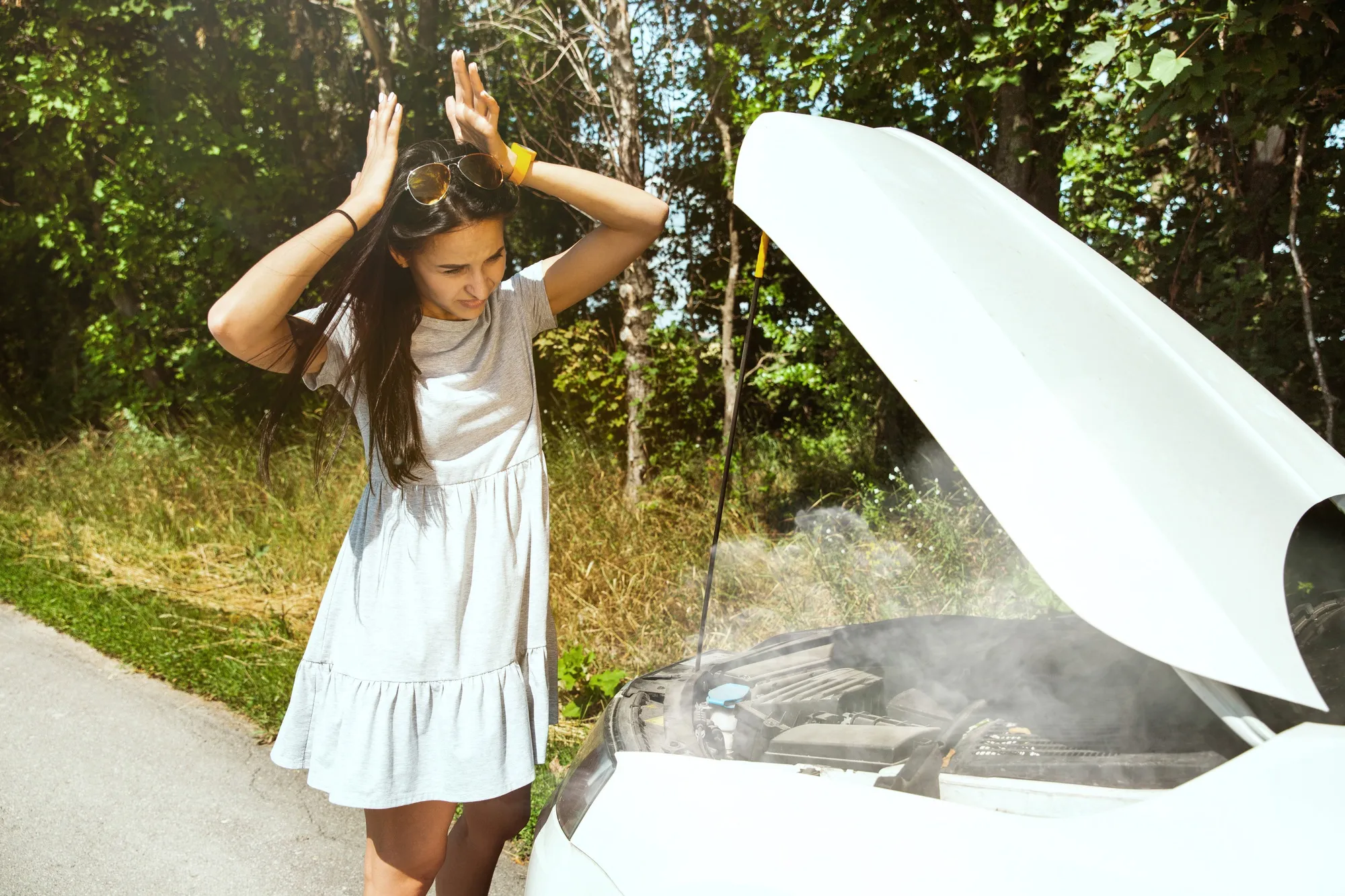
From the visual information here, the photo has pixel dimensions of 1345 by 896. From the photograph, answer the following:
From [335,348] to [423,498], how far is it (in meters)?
0.36

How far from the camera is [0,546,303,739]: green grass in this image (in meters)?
4.34

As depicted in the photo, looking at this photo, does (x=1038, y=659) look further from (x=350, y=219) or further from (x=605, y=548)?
(x=605, y=548)

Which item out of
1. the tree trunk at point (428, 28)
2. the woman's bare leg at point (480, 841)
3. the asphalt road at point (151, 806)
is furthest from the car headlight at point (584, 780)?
the tree trunk at point (428, 28)

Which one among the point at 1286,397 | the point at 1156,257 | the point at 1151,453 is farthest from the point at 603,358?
the point at 1151,453

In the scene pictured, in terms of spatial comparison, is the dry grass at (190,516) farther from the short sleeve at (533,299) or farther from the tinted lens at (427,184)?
the tinted lens at (427,184)

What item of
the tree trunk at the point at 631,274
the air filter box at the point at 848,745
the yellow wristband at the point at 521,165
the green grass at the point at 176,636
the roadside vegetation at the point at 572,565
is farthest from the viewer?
the tree trunk at the point at 631,274

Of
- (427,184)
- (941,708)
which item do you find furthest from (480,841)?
(427,184)

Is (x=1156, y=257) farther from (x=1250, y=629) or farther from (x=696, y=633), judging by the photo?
(x=1250, y=629)

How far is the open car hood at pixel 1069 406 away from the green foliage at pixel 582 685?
8.25 feet

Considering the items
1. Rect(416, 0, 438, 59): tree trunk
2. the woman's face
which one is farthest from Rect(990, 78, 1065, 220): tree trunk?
Rect(416, 0, 438, 59): tree trunk

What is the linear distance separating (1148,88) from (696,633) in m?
2.82

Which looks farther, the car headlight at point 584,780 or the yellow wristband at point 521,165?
the yellow wristband at point 521,165

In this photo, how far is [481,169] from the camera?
198 centimetres

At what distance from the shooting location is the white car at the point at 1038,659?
47.0 inches
